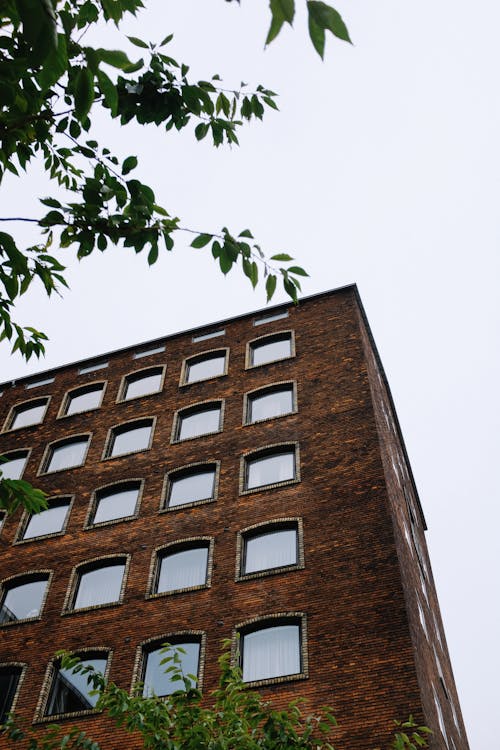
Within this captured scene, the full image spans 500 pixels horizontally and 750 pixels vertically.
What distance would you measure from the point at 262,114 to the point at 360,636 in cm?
1438

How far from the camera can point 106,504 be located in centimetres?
2330

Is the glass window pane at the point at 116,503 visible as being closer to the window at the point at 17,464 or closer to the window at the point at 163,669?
the window at the point at 17,464

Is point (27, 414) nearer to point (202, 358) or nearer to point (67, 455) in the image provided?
point (67, 455)

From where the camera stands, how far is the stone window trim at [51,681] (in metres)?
16.9

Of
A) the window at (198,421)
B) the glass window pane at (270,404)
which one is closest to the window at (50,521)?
the window at (198,421)

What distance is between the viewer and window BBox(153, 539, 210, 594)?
19.3 m

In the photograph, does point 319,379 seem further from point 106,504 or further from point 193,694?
point 193,694

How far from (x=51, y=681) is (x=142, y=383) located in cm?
1342

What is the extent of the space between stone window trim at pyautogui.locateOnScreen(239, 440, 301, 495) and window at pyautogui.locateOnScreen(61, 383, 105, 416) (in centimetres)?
871

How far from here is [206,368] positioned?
91.8 ft

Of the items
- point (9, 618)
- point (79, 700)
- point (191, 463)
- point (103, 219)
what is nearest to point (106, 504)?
point (191, 463)

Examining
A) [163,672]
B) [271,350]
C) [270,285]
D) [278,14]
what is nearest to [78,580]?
[163,672]

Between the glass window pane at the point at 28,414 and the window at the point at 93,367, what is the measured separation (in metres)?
2.19

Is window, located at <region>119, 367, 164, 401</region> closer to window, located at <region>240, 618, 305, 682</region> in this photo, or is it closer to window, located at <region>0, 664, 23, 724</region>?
window, located at <region>0, 664, 23, 724</region>
